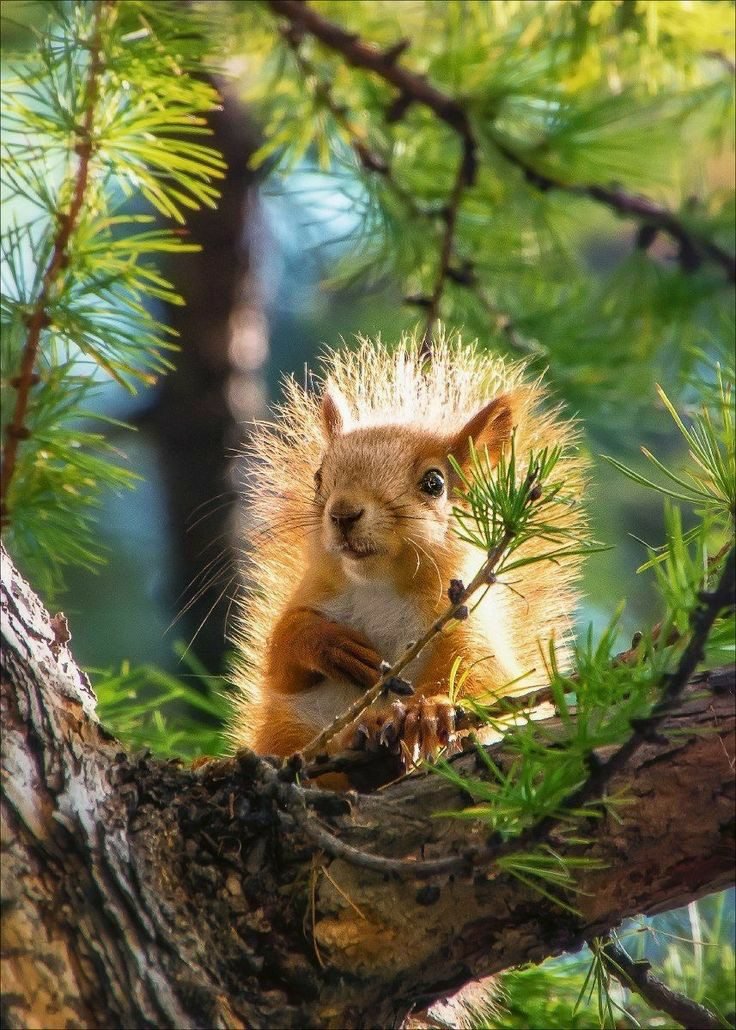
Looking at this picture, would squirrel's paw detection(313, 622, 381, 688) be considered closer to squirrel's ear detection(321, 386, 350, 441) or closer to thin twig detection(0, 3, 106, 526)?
squirrel's ear detection(321, 386, 350, 441)

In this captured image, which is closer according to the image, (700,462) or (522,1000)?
(700,462)

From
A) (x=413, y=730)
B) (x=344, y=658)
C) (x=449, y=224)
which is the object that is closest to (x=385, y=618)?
(x=344, y=658)

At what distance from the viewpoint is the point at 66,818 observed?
144 centimetres

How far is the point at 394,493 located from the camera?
220cm

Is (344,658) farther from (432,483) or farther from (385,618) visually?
(432,483)

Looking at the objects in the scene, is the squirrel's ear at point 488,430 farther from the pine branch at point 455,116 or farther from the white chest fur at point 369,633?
the pine branch at point 455,116

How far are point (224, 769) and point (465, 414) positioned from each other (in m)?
1.04

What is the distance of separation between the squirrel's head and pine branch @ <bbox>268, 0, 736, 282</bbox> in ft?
2.37

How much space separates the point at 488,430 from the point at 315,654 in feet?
1.64

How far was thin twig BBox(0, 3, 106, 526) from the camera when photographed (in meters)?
2.19

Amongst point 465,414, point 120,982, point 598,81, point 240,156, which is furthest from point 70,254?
point 240,156

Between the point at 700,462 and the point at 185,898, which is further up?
the point at 700,462

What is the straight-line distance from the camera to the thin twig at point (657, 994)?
1639 mm

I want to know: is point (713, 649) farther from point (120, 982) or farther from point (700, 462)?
point (120, 982)
